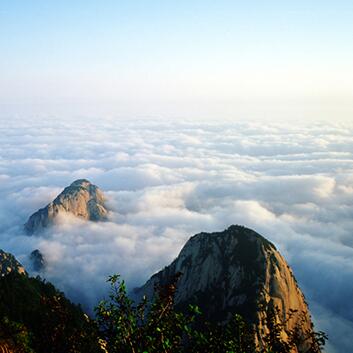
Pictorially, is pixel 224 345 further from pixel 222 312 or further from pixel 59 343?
pixel 222 312

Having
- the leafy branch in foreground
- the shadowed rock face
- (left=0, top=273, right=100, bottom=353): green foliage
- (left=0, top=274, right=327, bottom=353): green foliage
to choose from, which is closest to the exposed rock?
the shadowed rock face

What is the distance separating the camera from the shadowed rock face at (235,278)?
4264 inches

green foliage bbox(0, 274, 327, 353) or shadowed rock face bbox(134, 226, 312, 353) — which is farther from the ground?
green foliage bbox(0, 274, 327, 353)

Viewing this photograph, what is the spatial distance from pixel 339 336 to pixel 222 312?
378ft

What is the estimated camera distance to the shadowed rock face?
108 meters

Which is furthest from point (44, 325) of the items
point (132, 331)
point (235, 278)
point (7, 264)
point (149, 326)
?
point (7, 264)

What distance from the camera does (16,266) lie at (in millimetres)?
172750

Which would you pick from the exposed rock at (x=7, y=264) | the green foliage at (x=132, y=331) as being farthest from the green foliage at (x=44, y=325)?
the exposed rock at (x=7, y=264)

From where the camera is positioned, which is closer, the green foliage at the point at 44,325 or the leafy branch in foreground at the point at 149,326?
the green foliage at the point at 44,325

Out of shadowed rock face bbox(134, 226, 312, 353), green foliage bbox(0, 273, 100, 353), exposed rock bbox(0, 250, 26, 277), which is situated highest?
green foliage bbox(0, 273, 100, 353)

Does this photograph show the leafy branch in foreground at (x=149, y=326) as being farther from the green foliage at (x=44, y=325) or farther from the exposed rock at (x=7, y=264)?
the exposed rock at (x=7, y=264)

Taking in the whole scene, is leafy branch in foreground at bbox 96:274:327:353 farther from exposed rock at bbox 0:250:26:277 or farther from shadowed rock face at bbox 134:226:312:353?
exposed rock at bbox 0:250:26:277

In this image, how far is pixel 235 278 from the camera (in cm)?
11569

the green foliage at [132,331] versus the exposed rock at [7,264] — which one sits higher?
Answer: the green foliage at [132,331]
